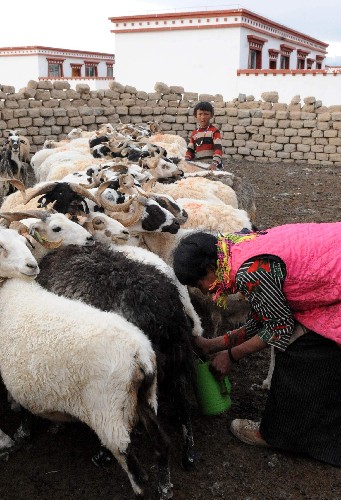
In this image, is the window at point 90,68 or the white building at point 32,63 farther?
the window at point 90,68

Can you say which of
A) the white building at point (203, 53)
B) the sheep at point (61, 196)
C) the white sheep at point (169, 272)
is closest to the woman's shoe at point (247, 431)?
the white sheep at point (169, 272)

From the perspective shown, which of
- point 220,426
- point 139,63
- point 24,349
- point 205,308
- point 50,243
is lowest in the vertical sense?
point 220,426

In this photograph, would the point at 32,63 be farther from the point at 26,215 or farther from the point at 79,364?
the point at 79,364

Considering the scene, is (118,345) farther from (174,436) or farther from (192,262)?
(174,436)

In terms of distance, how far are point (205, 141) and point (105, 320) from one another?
17.1 feet

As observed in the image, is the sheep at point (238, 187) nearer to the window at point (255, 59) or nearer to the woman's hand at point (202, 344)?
the woman's hand at point (202, 344)

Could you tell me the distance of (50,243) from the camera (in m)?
3.46

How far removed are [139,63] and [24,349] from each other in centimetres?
1796

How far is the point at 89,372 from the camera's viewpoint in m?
2.42

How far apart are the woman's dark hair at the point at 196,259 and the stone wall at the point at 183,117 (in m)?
9.79

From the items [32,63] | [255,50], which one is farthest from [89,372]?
[32,63]

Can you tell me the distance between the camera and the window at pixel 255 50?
18500 mm

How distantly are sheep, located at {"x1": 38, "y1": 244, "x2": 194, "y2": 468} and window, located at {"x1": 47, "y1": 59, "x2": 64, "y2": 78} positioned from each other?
23.0m

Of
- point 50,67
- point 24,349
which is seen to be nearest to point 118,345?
point 24,349
